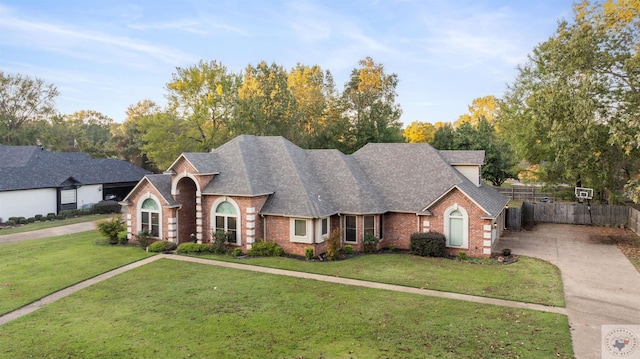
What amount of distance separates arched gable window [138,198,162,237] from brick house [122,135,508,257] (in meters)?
0.06

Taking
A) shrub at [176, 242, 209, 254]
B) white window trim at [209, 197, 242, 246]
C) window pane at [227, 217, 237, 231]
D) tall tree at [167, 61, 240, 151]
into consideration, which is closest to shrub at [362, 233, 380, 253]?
white window trim at [209, 197, 242, 246]

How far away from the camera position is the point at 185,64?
39.8 m

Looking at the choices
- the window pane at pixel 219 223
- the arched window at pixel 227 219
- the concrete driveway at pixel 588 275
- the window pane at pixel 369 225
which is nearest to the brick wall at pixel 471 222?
the concrete driveway at pixel 588 275

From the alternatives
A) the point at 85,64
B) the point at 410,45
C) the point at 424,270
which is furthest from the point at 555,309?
the point at 85,64

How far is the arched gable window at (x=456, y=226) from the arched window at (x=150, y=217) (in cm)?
1680

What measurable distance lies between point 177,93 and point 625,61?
36.7 m

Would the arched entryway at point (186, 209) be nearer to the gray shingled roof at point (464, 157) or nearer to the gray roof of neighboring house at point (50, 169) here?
the gray shingled roof at point (464, 157)

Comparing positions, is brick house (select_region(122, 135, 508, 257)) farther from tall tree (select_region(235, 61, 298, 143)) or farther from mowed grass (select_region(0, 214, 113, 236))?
tall tree (select_region(235, 61, 298, 143))

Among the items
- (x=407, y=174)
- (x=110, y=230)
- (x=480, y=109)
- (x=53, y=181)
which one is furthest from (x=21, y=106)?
(x=480, y=109)

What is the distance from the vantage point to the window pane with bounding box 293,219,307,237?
21.1 meters

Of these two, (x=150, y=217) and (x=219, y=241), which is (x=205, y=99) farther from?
(x=219, y=241)

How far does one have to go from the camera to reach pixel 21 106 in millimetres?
56812

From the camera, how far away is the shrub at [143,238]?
23.2m

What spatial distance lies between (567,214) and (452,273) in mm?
20867
